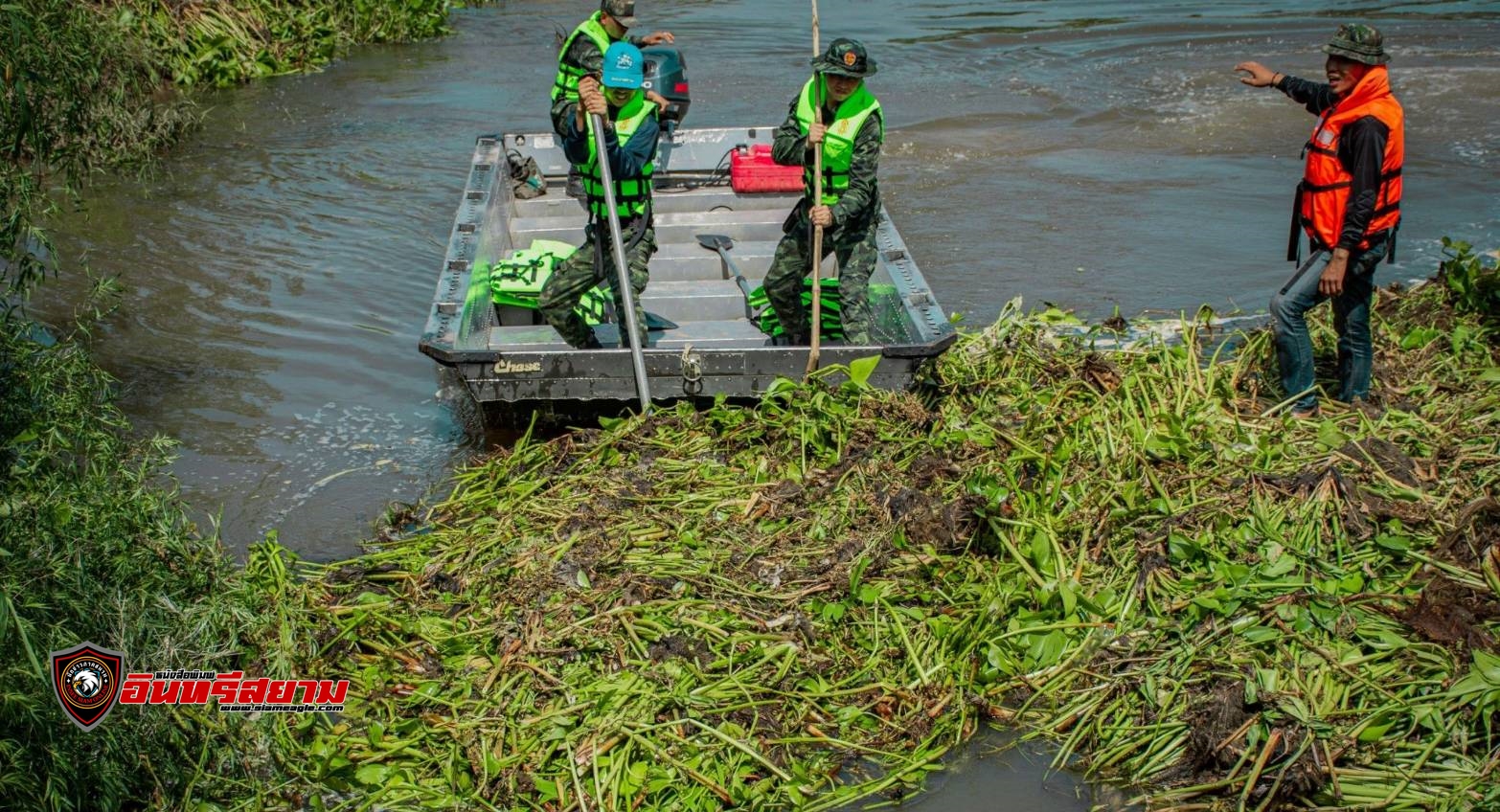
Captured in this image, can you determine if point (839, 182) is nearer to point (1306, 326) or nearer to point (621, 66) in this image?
point (621, 66)

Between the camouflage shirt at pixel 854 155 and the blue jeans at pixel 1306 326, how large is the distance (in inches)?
85.9

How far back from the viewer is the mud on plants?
4.54 m

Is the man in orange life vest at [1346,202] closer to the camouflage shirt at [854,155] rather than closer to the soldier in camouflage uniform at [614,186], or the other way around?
the camouflage shirt at [854,155]

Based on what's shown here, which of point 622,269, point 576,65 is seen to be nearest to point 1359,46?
point 622,269

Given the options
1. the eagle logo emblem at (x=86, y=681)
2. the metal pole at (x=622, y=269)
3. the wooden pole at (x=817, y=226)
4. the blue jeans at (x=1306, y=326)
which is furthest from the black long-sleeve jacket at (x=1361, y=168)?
the eagle logo emblem at (x=86, y=681)

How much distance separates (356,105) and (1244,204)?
10085 mm

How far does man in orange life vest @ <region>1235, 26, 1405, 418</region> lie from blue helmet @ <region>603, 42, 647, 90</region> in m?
3.13

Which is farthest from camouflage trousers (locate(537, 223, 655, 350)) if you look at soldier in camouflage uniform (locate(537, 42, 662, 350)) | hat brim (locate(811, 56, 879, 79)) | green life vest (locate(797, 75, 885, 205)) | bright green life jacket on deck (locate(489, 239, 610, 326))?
hat brim (locate(811, 56, 879, 79))

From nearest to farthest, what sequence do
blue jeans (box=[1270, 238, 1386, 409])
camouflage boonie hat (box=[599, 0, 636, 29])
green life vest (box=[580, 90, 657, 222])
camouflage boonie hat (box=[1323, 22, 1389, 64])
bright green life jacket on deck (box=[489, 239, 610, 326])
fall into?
camouflage boonie hat (box=[1323, 22, 1389, 64]), blue jeans (box=[1270, 238, 1386, 409]), green life vest (box=[580, 90, 657, 222]), camouflage boonie hat (box=[599, 0, 636, 29]), bright green life jacket on deck (box=[489, 239, 610, 326])

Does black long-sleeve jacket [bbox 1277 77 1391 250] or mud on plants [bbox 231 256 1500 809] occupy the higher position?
black long-sleeve jacket [bbox 1277 77 1391 250]

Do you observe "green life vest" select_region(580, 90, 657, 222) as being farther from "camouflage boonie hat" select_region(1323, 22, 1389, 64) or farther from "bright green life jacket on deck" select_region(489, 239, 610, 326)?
"camouflage boonie hat" select_region(1323, 22, 1389, 64)

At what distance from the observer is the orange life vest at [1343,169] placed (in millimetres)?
Result: 6281

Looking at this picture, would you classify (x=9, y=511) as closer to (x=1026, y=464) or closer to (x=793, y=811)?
(x=793, y=811)

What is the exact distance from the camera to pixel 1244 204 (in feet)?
40.0
